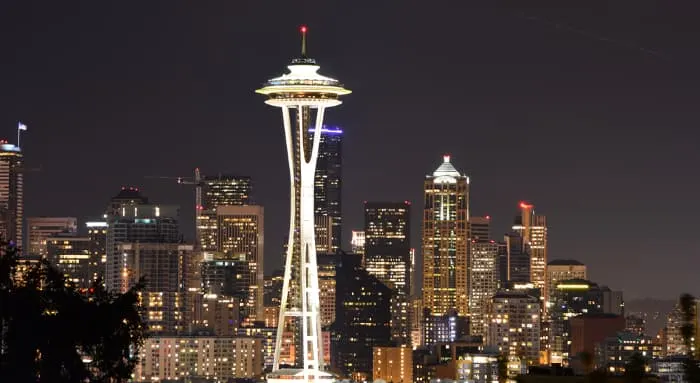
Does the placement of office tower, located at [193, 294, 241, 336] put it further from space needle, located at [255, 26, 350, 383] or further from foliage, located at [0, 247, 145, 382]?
foliage, located at [0, 247, 145, 382]

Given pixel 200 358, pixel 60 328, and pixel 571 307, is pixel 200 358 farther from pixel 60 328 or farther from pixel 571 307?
pixel 60 328

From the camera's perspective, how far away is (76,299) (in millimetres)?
40719

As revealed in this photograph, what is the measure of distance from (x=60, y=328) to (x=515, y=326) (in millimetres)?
143933

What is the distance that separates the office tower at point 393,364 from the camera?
544 feet

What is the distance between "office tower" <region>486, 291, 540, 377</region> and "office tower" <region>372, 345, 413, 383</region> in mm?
7053

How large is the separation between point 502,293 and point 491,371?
48.8 metres

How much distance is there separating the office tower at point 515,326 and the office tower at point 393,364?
23.1 ft

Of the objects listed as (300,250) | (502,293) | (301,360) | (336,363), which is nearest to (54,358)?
(300,250)

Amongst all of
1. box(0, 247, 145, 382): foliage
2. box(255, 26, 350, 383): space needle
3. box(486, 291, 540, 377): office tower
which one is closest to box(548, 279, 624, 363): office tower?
box(486, 291, 540, 377): office tower

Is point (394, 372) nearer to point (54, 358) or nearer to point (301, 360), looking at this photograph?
point (301, 360)

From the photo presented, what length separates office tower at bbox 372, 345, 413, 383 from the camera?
166 meters

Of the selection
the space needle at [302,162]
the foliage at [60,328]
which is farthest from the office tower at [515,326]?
the foliage at [60,328]

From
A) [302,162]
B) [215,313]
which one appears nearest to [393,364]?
[215,313]

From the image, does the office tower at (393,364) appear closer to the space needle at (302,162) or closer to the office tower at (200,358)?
the office tower at (200,358)
